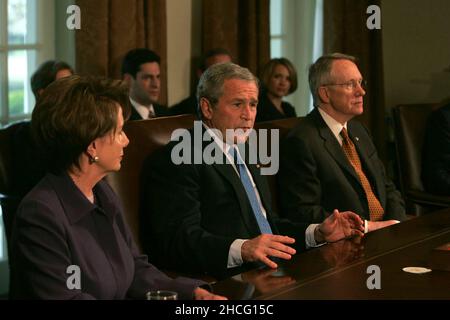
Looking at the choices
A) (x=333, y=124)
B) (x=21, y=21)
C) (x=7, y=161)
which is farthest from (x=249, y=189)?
(x=21, y=21)

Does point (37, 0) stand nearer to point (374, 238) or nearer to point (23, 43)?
point (23, 43)

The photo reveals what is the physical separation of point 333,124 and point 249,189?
78cm

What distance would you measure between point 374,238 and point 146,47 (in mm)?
2510

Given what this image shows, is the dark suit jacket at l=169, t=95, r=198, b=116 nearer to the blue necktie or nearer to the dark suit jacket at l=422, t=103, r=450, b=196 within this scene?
the dark suit jacket at l=422, t=103, r=450, b=196

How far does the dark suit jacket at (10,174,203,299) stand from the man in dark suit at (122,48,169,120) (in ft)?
7.64

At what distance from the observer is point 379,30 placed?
20.8ft

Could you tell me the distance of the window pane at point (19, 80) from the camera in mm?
4457

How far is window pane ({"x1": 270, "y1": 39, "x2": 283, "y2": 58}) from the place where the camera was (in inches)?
245

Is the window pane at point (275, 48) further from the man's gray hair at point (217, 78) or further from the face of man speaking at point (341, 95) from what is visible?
the man's gray hair at point (217, 78)

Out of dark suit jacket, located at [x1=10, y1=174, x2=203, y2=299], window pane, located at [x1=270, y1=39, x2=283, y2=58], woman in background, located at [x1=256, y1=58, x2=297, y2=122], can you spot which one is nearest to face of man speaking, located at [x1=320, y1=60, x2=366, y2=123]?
dark suit jacket, located at [x1=10, y1=174, x2=203, y2=299]

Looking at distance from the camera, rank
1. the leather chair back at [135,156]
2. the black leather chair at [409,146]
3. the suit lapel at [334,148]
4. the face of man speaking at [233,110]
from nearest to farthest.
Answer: the leather chair back at [135,156], the face of man speaking at [233,110], the suit lapel at [334,148], the black leather chair at [409,146]

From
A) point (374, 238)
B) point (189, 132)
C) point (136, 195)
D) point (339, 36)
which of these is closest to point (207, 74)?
point (189, 132)

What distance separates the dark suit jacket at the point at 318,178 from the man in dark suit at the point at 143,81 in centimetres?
129

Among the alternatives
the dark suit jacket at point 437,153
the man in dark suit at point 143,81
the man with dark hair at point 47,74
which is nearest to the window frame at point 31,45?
the man with dark hair at point 47,74
